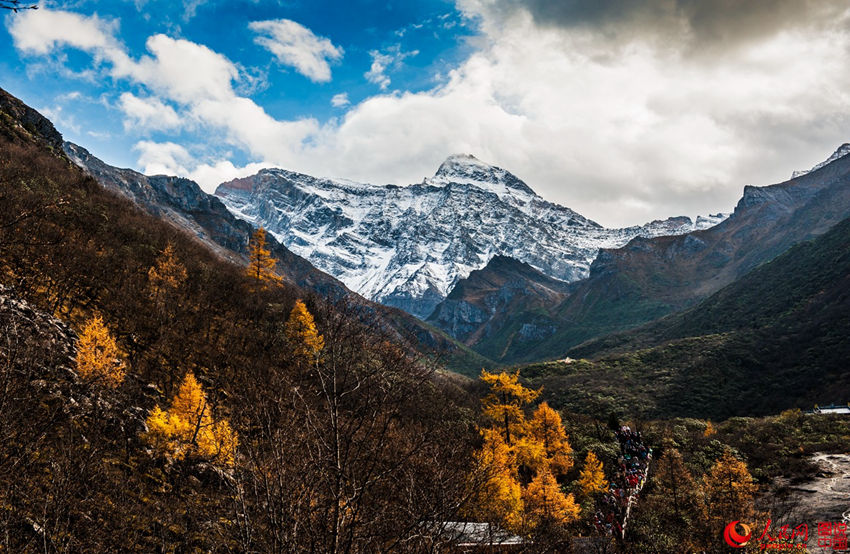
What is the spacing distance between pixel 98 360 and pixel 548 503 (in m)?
23.9

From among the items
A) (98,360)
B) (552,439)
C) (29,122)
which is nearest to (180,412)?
(98,360)

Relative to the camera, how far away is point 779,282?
120562 mm

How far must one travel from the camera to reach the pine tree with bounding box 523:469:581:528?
21.3 metres

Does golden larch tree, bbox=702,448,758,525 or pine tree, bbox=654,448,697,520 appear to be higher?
golden larch tree, bbox=702,448,758,525

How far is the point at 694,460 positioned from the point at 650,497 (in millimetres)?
9882

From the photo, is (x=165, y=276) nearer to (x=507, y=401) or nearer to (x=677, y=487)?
(x=507, y=401)

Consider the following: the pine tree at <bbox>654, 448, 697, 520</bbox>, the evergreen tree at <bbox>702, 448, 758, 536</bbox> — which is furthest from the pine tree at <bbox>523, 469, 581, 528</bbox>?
the evergreen tree at <bbox>702, 448, 758, 536</bbox>

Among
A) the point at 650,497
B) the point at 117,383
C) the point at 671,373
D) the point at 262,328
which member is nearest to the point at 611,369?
the point at 671,373

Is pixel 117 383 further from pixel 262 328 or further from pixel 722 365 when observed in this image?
pixel 722 365

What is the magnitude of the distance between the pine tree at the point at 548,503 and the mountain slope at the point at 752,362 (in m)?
50.5

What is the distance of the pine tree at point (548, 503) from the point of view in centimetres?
2133

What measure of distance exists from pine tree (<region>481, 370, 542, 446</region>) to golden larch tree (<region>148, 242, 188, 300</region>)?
2805 cm

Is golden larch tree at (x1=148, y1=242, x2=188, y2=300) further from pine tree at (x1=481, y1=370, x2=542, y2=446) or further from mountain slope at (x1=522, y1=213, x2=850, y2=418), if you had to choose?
mountain slope at (x1=522, y1=213, x2=850, y2=418)

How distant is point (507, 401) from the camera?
32.0 m
